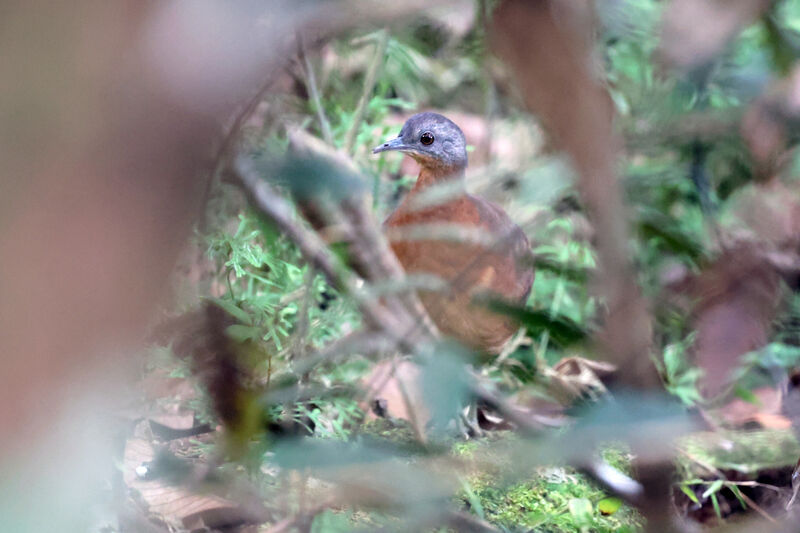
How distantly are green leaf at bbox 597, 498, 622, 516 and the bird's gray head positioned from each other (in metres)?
0.71

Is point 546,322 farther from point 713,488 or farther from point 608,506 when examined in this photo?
point 713,488

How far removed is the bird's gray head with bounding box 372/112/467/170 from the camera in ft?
5.41

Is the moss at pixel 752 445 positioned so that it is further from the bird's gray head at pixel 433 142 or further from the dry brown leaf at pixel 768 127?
the bird's gray head at pixel 433 142

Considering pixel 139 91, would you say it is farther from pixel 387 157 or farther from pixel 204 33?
pixel 387 157

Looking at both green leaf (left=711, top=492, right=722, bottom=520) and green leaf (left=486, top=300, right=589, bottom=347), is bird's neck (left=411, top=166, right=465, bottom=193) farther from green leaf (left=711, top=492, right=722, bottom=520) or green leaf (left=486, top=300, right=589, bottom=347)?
green leaf (left=486, top=300, right=589, bottom=347)

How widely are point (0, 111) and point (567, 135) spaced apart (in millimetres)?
377

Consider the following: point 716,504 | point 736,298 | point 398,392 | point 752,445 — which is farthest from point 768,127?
point 716,504

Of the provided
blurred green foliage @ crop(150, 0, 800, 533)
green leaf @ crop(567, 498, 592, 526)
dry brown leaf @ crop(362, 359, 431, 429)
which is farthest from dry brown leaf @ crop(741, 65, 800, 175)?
green leaf @ crop(567, 498, 592, 526)

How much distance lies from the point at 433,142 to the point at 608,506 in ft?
2.56

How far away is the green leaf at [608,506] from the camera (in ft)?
4.79

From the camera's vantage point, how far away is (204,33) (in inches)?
15.9

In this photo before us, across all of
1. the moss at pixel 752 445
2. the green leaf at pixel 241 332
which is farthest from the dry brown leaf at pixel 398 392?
the moss at pixel 752 445

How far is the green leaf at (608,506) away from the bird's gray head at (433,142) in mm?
709

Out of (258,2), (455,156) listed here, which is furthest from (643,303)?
(455,156)
